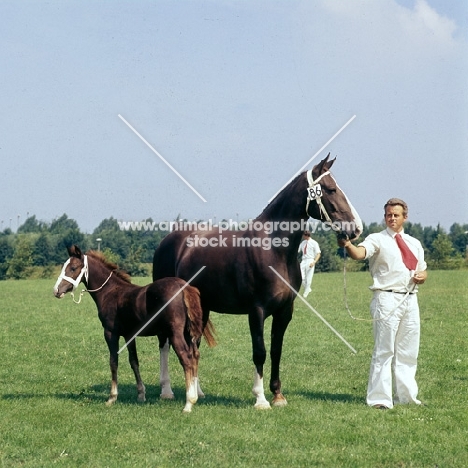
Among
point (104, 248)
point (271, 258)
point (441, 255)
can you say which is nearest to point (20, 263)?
point (104, 248)

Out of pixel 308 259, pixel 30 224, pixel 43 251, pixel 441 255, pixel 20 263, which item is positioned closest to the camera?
pixel 308 259

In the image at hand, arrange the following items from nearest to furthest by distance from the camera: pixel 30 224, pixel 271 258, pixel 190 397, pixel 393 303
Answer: pixel 190 397, pixel 393 303, pixel 271 258, pixel 30 224

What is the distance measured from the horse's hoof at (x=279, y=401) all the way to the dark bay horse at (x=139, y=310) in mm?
986

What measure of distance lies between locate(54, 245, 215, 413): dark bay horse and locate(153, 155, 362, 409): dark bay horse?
0.52 m

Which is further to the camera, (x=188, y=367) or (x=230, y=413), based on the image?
(x=188, y=367)

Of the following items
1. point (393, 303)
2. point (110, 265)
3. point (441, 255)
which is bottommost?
point (393, 303)

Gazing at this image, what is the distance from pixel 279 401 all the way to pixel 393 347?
4.99ft

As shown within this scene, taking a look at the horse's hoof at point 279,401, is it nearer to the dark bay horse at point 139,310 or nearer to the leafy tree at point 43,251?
the dark bay horse at point 139,310

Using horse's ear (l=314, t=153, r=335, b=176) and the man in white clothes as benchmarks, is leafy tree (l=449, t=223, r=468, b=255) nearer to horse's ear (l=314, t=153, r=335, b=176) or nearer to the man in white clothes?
the man in white clothes

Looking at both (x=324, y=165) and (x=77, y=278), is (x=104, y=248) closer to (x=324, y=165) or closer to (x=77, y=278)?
(x=77, y=278)

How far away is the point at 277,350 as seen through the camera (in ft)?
28.0

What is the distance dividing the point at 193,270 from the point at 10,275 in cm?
5873

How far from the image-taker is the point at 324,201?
7.78m

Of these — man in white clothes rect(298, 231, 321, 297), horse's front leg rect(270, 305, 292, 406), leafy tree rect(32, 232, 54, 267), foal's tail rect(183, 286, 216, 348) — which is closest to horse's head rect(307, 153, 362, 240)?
horse's front leg rect(270, 305, 292, 406)
